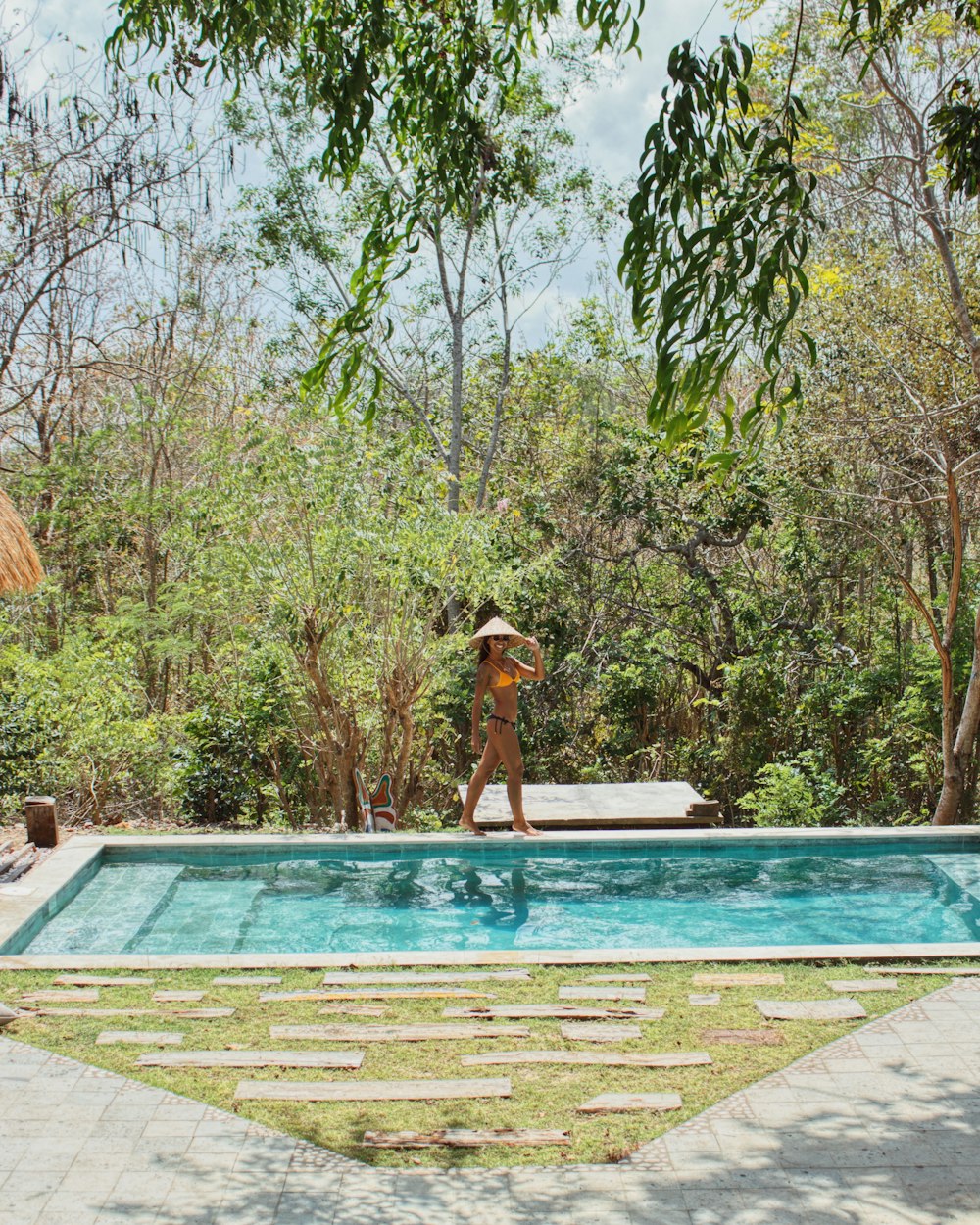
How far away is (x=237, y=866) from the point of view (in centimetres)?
870

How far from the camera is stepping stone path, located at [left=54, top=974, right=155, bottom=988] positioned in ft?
18.4

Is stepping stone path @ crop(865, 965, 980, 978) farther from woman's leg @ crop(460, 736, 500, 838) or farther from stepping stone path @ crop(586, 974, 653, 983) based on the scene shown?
woman's leg @ crop(460, 736, 500, 838)

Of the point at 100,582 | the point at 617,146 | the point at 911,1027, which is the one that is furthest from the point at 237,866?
the point at 617,146

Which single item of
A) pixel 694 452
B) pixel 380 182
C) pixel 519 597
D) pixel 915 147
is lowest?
pixel 519 597

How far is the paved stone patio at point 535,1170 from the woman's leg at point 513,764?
447 centimetres

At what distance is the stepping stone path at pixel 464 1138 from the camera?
13.0 feet

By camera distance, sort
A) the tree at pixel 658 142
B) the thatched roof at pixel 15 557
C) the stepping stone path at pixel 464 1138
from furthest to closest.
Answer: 1. the thatched roof at pixel 15 557
2. the stepping stone path at pixel 464 1138
3. the tree at pixel 658 142

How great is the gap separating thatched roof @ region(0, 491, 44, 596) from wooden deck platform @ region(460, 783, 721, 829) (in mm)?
3724

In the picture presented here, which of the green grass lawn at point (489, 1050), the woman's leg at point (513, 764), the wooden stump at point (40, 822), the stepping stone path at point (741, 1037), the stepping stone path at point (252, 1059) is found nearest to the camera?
the green grass lawn at point (489, 1050)

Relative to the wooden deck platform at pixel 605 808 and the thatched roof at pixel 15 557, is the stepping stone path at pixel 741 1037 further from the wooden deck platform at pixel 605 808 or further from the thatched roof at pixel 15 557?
the thatched roof at pixel 15 557

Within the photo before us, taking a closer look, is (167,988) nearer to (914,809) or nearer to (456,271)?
(914,809)

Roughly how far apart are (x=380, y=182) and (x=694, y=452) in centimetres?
521

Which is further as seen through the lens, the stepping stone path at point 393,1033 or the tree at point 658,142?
the stepping stone path at point 393,1033

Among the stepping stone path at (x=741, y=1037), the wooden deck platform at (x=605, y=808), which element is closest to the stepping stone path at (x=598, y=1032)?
the stepping stone path at (x=741, y=1037)
